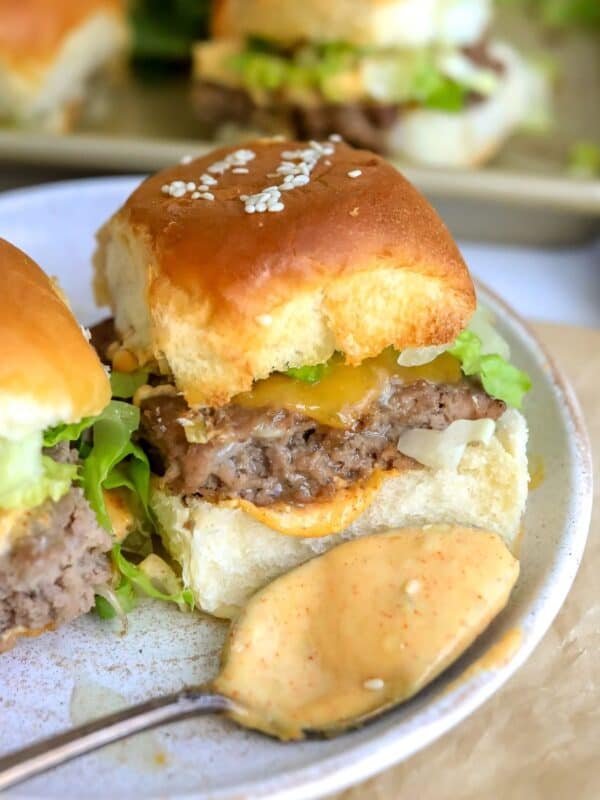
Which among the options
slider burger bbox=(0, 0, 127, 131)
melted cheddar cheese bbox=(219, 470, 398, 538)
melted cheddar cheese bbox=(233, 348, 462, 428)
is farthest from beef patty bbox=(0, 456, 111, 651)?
slider burger bbox=(0, 0, 127, 131)

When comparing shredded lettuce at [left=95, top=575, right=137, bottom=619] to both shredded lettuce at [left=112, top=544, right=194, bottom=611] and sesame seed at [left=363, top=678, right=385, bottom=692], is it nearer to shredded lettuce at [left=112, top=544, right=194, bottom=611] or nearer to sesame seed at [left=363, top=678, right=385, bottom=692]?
shredded lettuce at [left=112, top=544, right=194, bottom=611]

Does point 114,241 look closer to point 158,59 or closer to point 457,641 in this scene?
point 457,641

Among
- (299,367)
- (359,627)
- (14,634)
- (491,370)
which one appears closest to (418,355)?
(491,370)

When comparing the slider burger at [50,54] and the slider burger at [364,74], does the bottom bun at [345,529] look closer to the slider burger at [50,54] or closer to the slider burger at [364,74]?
the slider burger at [364,74]

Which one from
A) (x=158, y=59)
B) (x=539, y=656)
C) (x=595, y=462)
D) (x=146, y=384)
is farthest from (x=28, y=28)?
(x=539, y=656)

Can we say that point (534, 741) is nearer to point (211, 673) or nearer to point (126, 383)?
point (211, 673)

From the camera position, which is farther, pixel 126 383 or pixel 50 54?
pixel 50 54
